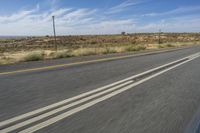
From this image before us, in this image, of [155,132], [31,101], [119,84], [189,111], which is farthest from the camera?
[119,84]

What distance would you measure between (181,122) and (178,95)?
6.10 ft

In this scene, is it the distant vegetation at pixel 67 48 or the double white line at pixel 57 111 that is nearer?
the double white line at pixel 57 111

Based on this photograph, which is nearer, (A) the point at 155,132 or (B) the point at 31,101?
(A) the point at 155,132

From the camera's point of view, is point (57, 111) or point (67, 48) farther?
point (67, 48)

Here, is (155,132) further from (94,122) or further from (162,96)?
(162,96)

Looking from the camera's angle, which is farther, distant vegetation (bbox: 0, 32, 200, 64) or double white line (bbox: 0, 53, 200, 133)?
distant vegetation (bbox: 0, 32, 200, 64)

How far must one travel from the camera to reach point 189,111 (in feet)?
13.8

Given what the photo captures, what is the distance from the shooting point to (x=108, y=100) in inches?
187

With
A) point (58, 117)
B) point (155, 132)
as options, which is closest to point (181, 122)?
point (155, 132)

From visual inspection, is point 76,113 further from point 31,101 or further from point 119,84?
point 119,84

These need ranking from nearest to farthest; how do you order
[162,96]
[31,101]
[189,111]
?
[189,111] < [31,101] < [162,96]

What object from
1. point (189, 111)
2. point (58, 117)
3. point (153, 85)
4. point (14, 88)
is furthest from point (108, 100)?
point (14, 88)

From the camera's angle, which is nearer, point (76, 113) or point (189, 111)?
point (76, 113)

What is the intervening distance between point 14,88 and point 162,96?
4123 millimetres
